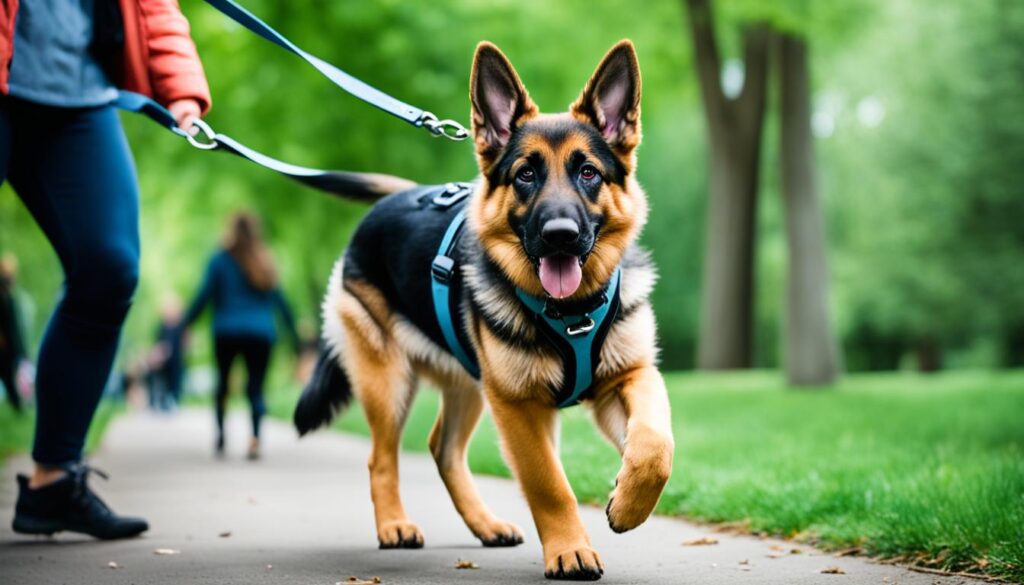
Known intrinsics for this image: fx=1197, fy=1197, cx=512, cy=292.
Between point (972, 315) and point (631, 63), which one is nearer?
point (631, 63)

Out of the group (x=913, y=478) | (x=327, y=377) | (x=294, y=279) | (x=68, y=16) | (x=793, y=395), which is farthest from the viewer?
(x=294, y=279)

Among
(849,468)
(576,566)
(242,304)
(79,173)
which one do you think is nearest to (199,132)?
(79,173)

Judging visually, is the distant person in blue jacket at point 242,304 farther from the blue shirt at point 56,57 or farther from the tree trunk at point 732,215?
the tree trunk at point 732,215

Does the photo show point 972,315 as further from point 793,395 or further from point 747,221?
point 793,395

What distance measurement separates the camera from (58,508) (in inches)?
199

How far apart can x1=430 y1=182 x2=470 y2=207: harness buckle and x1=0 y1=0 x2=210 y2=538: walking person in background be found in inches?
43.3

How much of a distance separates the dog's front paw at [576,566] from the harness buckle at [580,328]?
2.53 feet

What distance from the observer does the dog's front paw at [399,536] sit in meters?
5.10

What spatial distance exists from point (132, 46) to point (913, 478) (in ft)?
14.3

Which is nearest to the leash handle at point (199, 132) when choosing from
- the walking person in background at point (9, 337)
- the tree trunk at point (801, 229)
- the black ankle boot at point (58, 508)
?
the black ankle boot at point (58, 508)

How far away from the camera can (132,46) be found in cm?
509

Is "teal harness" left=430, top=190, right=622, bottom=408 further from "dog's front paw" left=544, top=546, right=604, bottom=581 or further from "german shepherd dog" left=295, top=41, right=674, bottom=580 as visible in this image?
"dog's front paw" left=544, top=546, right=604, bottom=581

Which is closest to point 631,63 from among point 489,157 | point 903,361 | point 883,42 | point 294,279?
point 489,157

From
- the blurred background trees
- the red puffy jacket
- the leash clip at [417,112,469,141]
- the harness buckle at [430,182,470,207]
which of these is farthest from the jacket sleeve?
the blurred background trees
